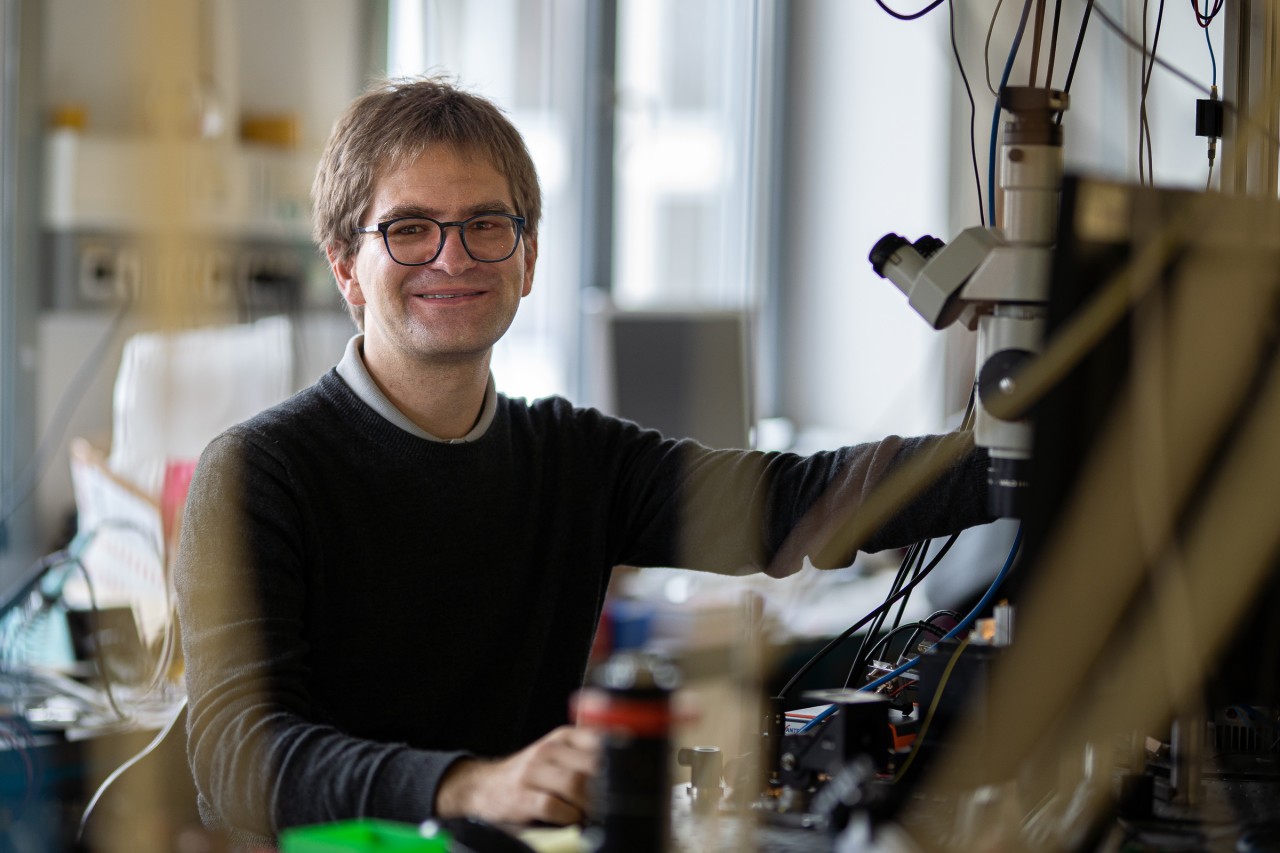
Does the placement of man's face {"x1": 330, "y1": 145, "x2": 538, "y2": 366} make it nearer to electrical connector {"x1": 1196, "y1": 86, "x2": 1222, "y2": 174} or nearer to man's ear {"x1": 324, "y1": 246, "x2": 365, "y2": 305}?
man's ear {"x1": 324, "y1": 246, "x2": 365, "y2": 305}

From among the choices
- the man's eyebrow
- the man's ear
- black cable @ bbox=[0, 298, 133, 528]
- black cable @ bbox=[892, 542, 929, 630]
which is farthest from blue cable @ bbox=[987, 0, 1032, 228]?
black cable @ bbox=[0, 298, 133, 528]

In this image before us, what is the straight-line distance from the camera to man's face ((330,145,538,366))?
158 centimetres

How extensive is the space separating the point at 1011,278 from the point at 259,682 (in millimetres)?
711

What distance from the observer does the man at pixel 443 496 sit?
1.46 metres

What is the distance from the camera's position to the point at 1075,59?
1.42m

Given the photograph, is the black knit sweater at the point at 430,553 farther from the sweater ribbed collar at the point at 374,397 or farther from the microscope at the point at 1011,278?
the microscope at the point at 1011,278

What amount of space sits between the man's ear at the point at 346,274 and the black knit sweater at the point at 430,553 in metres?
0.13

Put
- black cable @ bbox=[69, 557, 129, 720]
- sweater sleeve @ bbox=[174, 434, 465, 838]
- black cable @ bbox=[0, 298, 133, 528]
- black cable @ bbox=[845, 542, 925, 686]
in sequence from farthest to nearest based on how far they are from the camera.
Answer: black cable @ bbox=[0, 298, 133, 528]
black cable @ bbox=[69, 557, 129, 720]
black cable @ bbox=[845, 542, 925, 686]
sweater sleeve @ bbox=[174, 434, 465, 838]

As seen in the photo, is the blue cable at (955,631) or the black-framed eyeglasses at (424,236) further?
the black-framed eyeglasses at (424,236)

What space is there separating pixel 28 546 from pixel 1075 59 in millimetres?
A: 2601

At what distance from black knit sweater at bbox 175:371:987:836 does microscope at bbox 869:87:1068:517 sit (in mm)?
335

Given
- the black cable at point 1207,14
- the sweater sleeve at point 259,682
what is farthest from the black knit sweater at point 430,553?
the black cable at point 1207,14

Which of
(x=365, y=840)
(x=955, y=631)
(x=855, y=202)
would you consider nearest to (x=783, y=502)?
(x=955, y=631)

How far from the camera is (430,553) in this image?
5.18 feet
